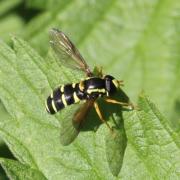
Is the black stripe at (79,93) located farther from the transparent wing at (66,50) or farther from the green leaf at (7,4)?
the green leaf at (7,4)

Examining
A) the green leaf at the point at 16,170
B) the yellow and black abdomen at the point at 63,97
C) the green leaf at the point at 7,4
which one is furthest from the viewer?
the green leaf at the point at 7,4

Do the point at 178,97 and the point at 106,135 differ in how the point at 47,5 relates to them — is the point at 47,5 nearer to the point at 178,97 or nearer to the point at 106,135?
the point at 178,97

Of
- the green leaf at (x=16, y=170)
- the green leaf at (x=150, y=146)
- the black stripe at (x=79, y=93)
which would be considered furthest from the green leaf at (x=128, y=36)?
the green leaf at (x=16, y=170)

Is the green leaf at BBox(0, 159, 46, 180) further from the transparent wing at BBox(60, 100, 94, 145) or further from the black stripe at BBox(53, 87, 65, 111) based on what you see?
the black stripe at BBox(53, 87, 65, 111)

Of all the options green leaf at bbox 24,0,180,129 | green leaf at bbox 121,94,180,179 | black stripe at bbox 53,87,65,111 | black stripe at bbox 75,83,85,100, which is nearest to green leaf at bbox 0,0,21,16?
green leaf at bbox 24,0,180,129

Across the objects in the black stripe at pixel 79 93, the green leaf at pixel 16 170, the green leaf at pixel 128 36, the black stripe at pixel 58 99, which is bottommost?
the green leaf at pixel 128 36

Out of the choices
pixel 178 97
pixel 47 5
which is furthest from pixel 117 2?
pixel 178 97
